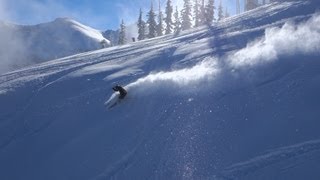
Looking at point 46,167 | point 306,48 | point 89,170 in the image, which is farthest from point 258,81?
point 46,167

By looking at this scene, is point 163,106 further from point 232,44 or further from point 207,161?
point 232,44

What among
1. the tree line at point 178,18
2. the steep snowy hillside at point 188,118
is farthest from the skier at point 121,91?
the tree line at point 178,18

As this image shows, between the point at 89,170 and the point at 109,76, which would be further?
the point at 109,76

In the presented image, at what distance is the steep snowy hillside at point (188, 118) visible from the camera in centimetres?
1041

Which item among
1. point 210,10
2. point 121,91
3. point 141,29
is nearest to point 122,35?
point 141,29

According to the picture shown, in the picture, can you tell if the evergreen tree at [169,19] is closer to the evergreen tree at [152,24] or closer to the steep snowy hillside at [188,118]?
the evergreen tree at [152,24]

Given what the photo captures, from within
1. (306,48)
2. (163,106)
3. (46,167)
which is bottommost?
(46,167)

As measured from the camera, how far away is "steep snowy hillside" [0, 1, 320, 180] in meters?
10.4

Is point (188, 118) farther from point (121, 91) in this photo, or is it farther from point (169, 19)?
point (169, 19)

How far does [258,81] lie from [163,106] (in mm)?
2776

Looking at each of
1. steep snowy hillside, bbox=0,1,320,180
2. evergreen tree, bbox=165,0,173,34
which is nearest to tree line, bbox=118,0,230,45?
evergreen tree, bbox=165,0,173,34

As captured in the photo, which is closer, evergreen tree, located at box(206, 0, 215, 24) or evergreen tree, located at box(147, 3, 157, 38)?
evergreen tree, located at box(206, 0, 215, 24)

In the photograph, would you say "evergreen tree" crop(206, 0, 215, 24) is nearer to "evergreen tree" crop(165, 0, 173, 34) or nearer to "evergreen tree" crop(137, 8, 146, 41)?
"evergreen tree" crop(165, 0, 173, 34)

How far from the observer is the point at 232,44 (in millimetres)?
19422
